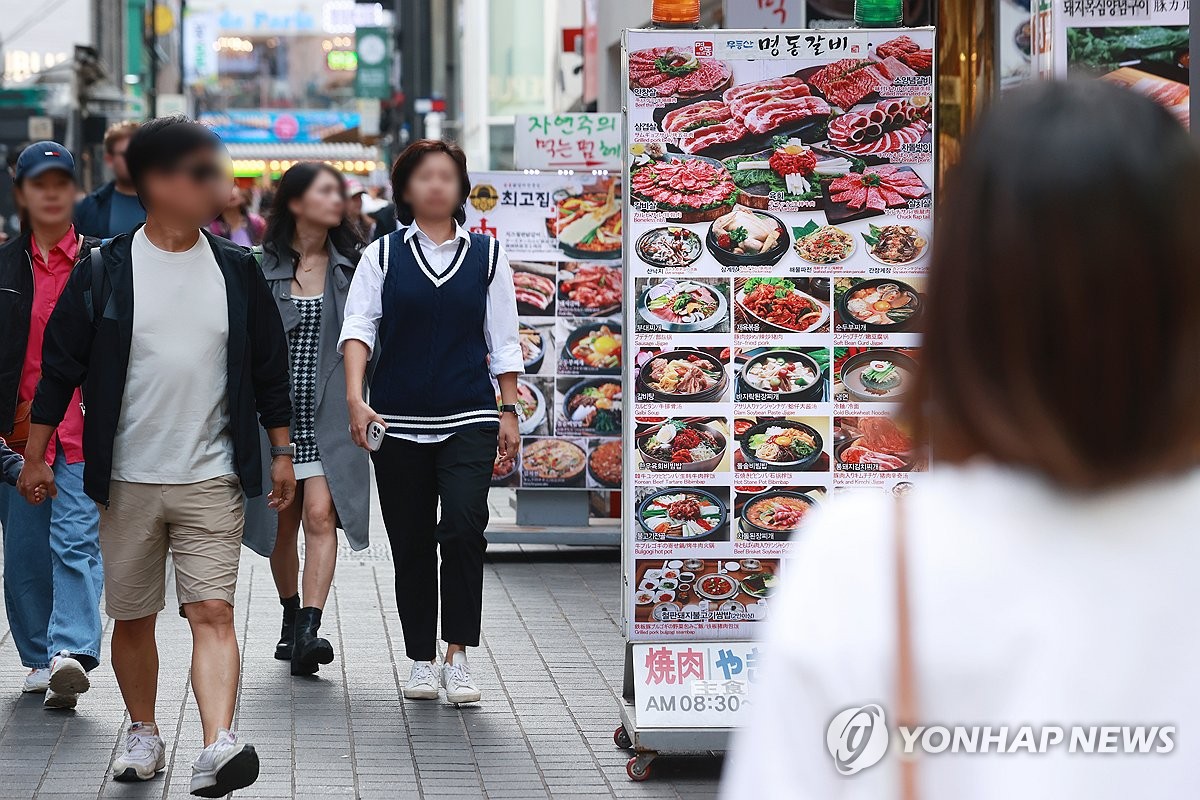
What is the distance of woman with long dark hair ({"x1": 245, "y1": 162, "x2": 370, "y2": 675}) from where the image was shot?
6652 mm

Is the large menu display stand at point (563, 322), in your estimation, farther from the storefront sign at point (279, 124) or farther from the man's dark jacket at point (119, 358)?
the storefront sign at point (279, 124)

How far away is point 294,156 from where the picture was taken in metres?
71.4

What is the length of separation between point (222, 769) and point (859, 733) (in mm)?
3501

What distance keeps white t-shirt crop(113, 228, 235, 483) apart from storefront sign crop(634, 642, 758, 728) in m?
1.49

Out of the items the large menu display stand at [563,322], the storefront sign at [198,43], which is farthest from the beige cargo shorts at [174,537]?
the storefront sign at [198,43]

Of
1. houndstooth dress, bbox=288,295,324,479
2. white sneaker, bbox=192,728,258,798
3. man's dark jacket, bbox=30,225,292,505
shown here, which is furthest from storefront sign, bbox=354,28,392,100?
white sneaker, bbox=192,728,258,798

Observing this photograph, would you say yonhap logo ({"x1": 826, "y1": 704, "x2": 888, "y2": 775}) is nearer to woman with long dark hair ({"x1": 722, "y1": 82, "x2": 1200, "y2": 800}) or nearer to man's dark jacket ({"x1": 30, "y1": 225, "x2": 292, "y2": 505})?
woman with long dark hair ({"x1": 722, "y1": 82, "x2": 1200, "y2": 800})

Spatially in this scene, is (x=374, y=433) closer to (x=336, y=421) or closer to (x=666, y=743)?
(x=336, y=421)

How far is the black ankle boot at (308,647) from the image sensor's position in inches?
257

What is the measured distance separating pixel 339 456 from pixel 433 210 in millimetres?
1160

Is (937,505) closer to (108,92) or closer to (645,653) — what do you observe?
(645,653)

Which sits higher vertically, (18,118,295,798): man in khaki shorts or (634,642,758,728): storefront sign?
(18,118,295,798): man in khaki shorts

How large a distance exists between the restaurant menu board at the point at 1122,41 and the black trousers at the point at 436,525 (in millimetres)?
2362

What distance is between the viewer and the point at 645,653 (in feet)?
17.4
